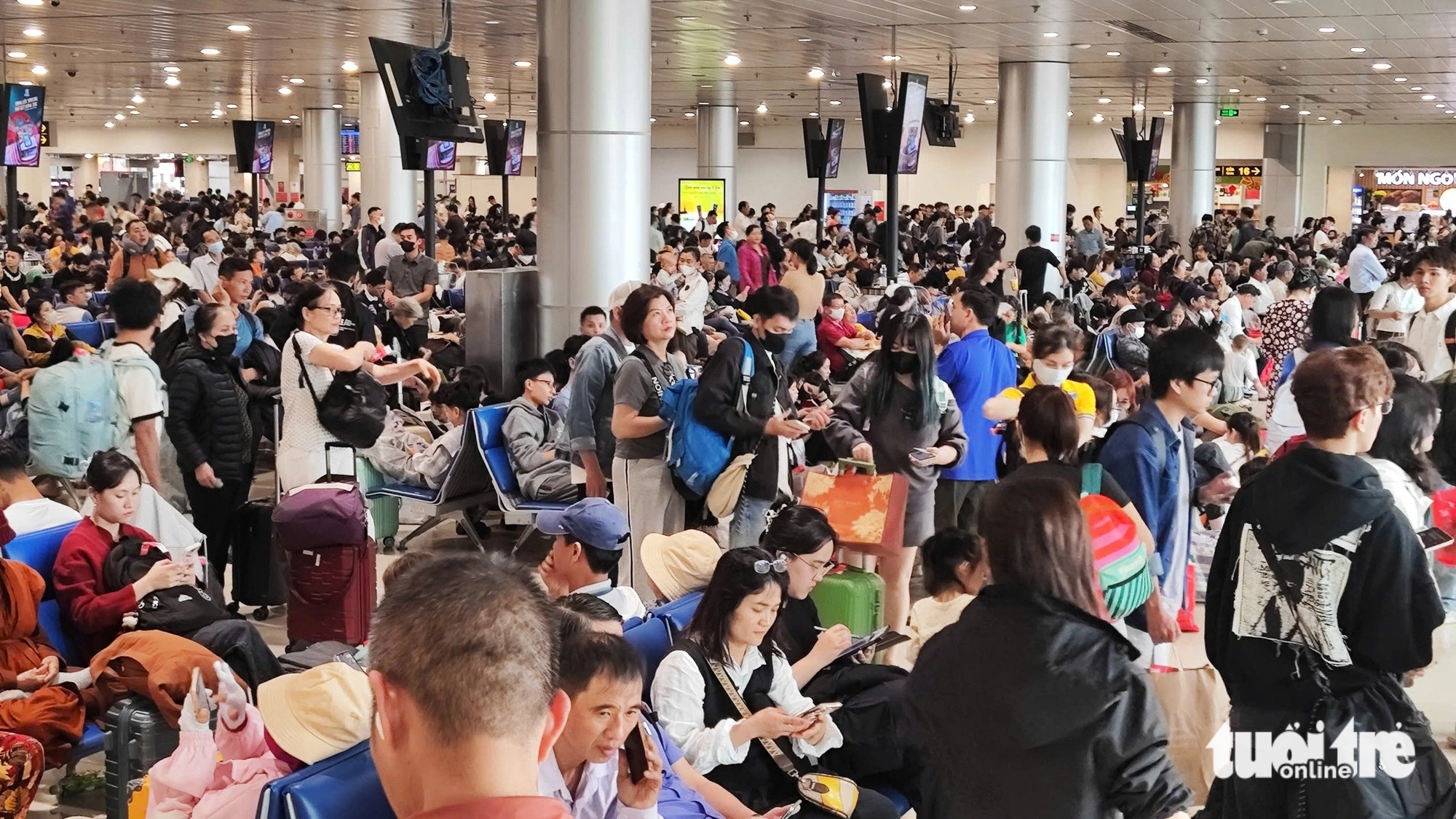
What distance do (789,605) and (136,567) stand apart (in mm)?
2129

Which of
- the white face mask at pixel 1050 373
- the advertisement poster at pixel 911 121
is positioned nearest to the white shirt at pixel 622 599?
the white face mask at pixel 1050 373

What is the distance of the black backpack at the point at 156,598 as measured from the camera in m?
4.76

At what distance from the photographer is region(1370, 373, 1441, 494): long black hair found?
4547 mm

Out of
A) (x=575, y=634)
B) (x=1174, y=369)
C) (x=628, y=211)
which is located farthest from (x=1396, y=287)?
(x=575, y=634)

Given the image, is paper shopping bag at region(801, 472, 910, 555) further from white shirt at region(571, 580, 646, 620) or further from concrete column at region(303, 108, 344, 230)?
concrete column at region(303, 108, 344, 230)

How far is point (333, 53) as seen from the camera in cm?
2075

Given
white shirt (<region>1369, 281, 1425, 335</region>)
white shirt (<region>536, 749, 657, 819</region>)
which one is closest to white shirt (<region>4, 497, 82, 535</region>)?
white shirt (<region>536, 749, 657, 819</region>)

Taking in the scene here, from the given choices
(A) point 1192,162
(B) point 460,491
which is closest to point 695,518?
(B) point 460,491

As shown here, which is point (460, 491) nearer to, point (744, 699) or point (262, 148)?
point (744, 699)

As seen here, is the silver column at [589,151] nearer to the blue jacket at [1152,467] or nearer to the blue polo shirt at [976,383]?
the blue polo shirt at [976,383]

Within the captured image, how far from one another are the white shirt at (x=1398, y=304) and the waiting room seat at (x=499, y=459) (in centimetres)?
612

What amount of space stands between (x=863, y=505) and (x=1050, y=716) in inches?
128

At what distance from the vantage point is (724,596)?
391 cm

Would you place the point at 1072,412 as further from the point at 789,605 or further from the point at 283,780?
the point at 283,780
